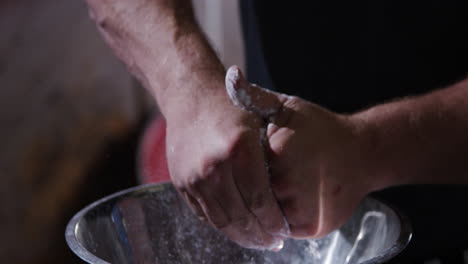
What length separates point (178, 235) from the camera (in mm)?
631

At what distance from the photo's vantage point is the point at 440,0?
0.79 meters

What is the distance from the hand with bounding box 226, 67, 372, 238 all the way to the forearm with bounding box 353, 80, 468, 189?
0.02 metres

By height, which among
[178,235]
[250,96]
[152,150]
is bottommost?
[152,150]

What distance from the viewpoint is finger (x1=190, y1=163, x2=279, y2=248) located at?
1.86 ft

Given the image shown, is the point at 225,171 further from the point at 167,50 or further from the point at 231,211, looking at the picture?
the point at 167,50

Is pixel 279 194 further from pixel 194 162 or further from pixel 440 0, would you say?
pixel 440 0

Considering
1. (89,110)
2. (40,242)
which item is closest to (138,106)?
(89,110)

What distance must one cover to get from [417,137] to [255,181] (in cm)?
15

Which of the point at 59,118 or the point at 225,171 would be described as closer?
the point at 225,171

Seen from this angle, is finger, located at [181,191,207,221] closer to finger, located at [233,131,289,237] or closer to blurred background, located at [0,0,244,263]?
finger, located at [233,131,289,237]

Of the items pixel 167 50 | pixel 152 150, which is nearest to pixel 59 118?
pixel 152 150

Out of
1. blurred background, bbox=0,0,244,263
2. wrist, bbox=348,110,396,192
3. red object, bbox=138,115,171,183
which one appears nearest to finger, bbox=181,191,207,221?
wrist, bbox=348,110,396,192

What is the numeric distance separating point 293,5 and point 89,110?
1.34 m

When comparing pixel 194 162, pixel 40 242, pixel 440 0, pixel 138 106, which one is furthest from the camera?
pixel 138 106
